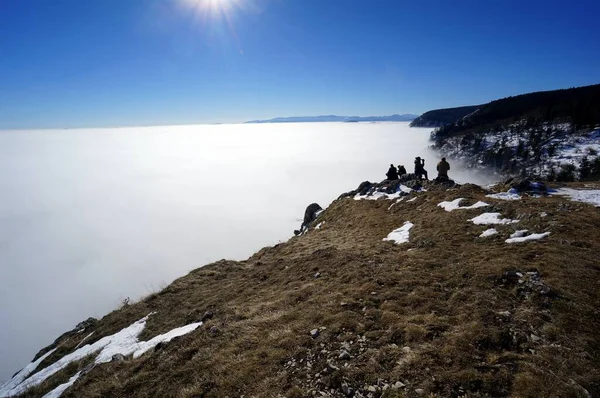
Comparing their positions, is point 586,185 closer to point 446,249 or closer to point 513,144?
point 446,249

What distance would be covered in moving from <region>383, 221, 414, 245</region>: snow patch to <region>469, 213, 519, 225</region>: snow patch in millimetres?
3824

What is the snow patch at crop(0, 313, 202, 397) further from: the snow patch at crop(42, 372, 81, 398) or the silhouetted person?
the silhouetted person

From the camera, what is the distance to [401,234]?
61.3ft

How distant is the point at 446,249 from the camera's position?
13789 mm

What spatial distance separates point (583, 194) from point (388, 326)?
20.3 m

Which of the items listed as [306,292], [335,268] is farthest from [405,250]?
[306,292]

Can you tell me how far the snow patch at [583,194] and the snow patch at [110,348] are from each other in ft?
76.2

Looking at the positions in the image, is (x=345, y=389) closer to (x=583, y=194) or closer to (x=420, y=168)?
(x=583, y=194)

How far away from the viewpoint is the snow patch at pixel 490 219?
15.6 metres

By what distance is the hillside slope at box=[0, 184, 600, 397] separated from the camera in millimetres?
6195

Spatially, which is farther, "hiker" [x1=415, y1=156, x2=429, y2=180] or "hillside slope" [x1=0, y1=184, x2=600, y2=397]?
"hiker" [x1=415, y1=156, x2=429, y2=180]

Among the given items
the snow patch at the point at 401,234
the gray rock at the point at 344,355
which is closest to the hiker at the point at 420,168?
the snow patch at the point at 401,234

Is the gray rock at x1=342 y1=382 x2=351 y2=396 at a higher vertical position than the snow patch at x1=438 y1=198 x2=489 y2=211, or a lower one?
higher

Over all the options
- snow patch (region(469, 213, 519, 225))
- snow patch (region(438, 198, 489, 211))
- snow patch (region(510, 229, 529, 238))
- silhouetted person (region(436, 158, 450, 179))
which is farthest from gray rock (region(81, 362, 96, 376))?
silhouetted person (region(436, 158, 450, 179))
